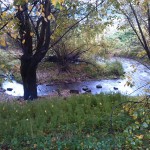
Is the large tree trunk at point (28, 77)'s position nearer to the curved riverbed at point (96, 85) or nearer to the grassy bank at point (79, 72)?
the curved riverbed at point (96, 85)

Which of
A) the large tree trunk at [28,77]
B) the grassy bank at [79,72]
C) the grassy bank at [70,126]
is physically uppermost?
the grassy bank at [79,72]

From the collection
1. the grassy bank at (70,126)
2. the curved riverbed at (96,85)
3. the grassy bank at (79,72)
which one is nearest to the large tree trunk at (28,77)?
the grassy bank at (70,126)

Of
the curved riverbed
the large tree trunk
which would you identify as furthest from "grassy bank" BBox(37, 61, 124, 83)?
the large tree trunk

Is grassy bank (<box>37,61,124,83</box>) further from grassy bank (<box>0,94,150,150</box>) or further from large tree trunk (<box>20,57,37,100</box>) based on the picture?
grassy bank (<box>0,94,150,150</box>)

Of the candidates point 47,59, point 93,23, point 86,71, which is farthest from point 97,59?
point 93,23

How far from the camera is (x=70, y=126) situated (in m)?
7.21

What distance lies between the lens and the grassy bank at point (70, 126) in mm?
5802

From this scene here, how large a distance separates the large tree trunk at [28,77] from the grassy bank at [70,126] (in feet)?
10.6

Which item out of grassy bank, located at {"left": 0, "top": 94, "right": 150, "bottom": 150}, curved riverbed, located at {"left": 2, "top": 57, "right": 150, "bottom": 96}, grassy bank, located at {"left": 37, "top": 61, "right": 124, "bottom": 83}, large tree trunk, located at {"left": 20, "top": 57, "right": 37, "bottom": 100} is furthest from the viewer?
grassy bank, located at {"left": 37, "top": 61, "right": 124, "bottom": 83}

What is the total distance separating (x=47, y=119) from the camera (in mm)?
8125

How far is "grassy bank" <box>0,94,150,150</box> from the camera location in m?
5.80

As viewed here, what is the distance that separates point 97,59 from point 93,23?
8.74m

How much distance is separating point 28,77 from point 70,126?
6.18 meters

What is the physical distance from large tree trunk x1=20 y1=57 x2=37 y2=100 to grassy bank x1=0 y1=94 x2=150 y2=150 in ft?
10.6
